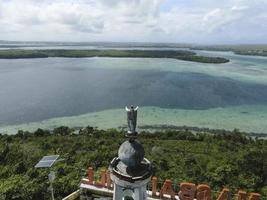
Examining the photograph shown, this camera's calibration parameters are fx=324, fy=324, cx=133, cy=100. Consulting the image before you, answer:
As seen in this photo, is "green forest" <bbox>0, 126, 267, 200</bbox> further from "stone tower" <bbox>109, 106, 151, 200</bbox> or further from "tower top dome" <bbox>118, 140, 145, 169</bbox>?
"tower top dome" <bbox>118, 140, 145, 169</bbox>

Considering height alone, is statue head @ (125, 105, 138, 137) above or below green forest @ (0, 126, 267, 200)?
above

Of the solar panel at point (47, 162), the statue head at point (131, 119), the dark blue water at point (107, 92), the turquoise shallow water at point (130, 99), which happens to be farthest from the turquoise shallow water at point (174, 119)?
the statue head at point (131, 119)

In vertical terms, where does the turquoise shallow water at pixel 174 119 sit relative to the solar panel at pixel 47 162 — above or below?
below

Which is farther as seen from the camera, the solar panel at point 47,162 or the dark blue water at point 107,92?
the dark blue water at point 107,92

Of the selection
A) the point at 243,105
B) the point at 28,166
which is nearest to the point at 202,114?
the point at 243,105

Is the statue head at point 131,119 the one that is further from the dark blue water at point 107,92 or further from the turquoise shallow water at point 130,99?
the dark blue water at point 107,92

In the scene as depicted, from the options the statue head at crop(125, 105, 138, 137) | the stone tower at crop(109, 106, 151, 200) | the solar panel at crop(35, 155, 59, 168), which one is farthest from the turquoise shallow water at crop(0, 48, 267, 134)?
the statue head at crop(125, 105, 138, 137)
